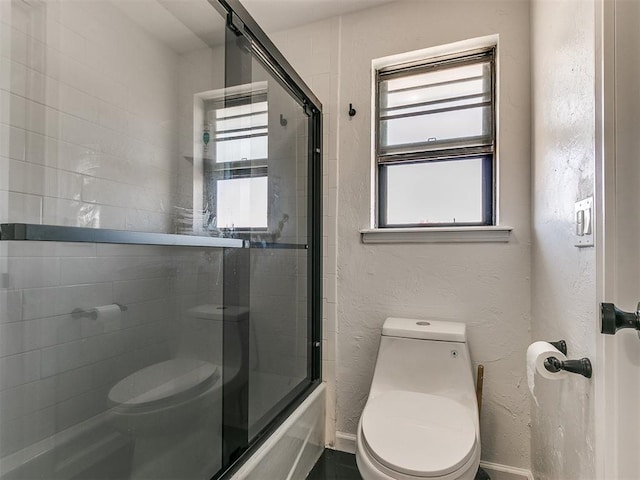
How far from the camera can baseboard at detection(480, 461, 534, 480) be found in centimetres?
157

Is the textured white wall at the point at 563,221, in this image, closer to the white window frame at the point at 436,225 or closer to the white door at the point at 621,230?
the white door at the point at 621,230

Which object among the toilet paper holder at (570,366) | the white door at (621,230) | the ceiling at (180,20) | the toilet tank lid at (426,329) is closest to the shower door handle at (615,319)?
the white door at (621,230)

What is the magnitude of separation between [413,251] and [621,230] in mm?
1023

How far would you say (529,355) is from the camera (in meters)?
1.04

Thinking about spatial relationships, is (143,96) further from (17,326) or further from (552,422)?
(552,422)

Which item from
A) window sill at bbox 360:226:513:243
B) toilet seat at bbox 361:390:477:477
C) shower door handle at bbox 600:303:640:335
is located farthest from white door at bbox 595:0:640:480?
window sill at bbox 360:226:513:243

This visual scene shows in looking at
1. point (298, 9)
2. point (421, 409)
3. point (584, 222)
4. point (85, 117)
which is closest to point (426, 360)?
point (421, 409)

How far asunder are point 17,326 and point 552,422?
6.03 ft

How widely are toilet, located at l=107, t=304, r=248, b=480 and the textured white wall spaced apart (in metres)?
1.10

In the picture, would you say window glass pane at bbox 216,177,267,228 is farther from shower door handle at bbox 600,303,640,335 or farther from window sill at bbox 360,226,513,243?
shower door handle at bbox 600,303,640,335

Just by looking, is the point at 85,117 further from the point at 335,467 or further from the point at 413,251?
the point at 335,467

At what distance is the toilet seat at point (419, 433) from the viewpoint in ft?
3.44

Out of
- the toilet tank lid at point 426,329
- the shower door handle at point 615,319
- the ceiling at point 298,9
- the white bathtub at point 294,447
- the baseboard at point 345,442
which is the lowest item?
the baseboard at point 345,442

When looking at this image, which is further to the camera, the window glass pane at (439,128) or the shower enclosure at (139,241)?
the window glass pane at (439,128)
